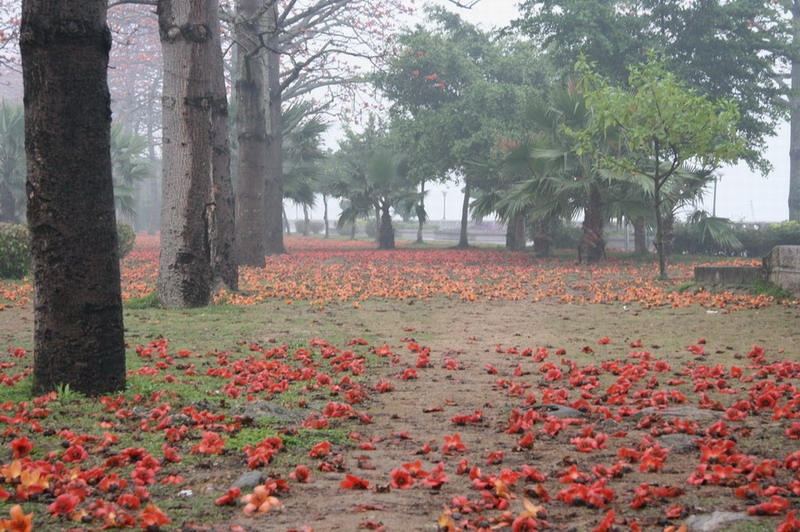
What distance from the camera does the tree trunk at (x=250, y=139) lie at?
55.9ft

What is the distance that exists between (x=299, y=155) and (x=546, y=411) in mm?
23655

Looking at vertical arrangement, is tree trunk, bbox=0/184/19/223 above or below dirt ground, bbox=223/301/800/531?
above

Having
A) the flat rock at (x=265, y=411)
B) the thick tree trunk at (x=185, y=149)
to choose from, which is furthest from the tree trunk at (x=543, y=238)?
the flat rock at (x=265, y=411)

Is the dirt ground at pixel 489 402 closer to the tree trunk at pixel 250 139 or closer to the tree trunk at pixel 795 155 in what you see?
the tree trunk at pixel 250 139

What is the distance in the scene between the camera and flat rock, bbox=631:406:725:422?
509cm

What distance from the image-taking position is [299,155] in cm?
2802

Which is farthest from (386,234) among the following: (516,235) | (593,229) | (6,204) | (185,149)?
(185,149)

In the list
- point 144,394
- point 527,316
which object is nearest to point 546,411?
point 144,394

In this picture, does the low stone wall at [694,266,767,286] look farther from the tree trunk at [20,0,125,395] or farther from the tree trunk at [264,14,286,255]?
the tree trunk at [264,14,286,255]

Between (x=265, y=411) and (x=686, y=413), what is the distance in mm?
2768

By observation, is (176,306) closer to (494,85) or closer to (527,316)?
(527,316)

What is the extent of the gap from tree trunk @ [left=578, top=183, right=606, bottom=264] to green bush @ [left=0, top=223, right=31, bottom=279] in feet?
45.5

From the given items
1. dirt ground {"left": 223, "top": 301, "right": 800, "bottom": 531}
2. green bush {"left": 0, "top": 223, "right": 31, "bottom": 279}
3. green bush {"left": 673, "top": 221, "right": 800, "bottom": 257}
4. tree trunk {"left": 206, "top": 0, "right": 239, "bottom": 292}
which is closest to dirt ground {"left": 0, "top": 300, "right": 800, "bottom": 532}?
dirt ground {"left": 223, "top": 301, "right": 800, "bottom": 531}

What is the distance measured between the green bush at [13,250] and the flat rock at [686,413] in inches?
547
